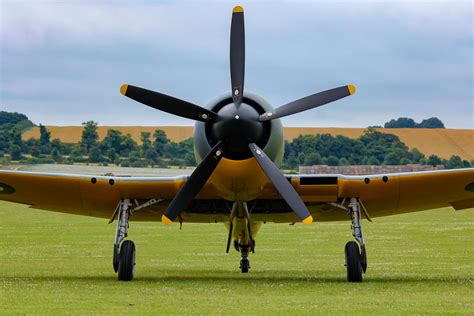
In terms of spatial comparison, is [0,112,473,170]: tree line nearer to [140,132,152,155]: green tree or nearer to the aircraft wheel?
[140,132,152,155]: green tree

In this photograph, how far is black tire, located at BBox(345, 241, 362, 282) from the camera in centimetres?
2170

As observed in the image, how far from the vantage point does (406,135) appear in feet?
408

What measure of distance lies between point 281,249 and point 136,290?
17125 millimetres

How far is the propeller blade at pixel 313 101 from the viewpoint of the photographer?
2097cm

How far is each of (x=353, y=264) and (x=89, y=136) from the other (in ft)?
328

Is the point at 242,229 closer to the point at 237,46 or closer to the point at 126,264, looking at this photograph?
the point at 126,264

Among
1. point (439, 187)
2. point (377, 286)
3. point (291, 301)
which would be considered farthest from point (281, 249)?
point (291, 301)

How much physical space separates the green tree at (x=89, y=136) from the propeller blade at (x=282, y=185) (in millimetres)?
90900

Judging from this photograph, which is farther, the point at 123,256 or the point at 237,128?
the point at 123,256

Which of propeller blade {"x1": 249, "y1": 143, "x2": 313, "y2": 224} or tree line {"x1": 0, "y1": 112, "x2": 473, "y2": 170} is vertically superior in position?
tree line {"x1": 0, "y1": 112, "x2": 473, "y2": 170}

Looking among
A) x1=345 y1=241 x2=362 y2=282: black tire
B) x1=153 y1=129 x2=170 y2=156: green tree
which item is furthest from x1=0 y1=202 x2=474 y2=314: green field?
x1=153 y1=129 x2=170 y2=156: green tree

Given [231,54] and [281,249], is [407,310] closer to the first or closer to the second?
[231,54]

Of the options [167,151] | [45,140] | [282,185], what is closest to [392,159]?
[167,151]

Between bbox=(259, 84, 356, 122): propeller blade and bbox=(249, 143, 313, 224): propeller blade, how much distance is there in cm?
88
